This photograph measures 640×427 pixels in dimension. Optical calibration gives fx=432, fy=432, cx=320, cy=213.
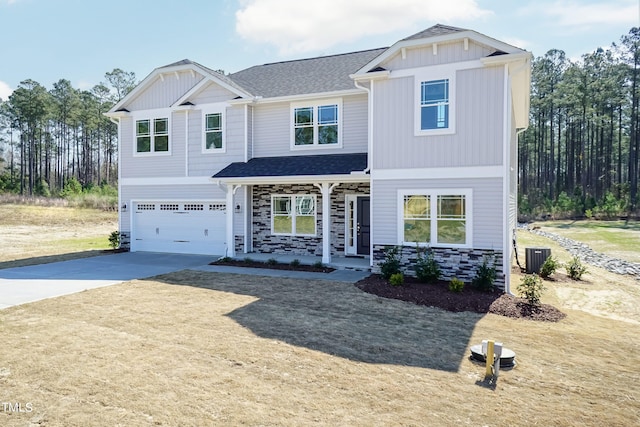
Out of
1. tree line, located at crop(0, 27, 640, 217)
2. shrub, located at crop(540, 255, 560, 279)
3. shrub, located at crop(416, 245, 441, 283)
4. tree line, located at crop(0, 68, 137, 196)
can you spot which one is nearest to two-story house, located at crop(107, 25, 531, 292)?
shrub, located at crop(416, 245, 441, 283)

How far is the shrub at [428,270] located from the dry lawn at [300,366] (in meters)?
1.95

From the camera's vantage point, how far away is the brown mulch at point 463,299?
845 centimetres

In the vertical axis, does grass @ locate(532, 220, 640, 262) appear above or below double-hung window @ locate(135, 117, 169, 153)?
below

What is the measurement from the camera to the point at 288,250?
15008 millimetres

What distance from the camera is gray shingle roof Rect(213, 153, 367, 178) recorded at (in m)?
13.0

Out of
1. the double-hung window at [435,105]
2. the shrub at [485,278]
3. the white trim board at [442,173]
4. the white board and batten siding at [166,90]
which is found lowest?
the shrub at [485,278]

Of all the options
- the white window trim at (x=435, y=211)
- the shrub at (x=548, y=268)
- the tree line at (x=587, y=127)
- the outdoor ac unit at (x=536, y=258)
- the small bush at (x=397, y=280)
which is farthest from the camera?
the tree line at (x=587, y=127)

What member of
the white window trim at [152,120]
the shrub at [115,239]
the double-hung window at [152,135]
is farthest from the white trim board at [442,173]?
the shrub at [115,239]

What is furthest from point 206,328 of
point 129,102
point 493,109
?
point 129,102

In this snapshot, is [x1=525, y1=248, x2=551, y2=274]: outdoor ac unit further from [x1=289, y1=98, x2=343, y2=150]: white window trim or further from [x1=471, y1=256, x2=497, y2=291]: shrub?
[x1=289, y1=98, x2=343, y2=150]: white window trim

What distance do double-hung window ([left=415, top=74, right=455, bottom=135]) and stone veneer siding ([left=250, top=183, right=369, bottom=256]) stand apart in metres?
3.48

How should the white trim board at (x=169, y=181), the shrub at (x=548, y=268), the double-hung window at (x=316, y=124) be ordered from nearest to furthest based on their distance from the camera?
the shrub at (x=548, y=268)
the double-hung window at (x=316, y=124)
the white trim board at (x=169, y=181)

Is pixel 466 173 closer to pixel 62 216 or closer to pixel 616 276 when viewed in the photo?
pixel 616 276

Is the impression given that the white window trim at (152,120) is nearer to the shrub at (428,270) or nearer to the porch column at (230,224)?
the porch column at (230,224)
